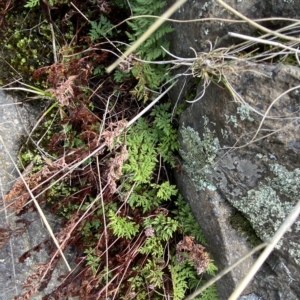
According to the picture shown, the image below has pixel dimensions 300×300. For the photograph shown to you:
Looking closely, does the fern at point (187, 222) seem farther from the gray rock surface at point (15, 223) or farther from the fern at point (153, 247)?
the gray rock surface at point (15, 223)

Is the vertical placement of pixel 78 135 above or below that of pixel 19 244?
above

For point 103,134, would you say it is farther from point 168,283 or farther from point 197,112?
point 168,283

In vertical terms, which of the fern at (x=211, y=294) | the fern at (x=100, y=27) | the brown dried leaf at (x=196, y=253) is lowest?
the fern at (x=211, y=294)

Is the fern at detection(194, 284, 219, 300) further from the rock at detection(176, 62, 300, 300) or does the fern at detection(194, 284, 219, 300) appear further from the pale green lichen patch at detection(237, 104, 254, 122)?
the pale green lichen patch at detection(237, 104, 254, 122)

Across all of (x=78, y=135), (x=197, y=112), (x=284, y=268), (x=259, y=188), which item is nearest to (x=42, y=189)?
(x=78, y=135)

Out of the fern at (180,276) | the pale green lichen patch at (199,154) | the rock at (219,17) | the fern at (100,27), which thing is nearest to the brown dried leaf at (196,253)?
the fern at (180,276)

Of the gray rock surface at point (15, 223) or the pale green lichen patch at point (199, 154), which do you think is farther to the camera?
the gray rock surface at point (15, 223)
